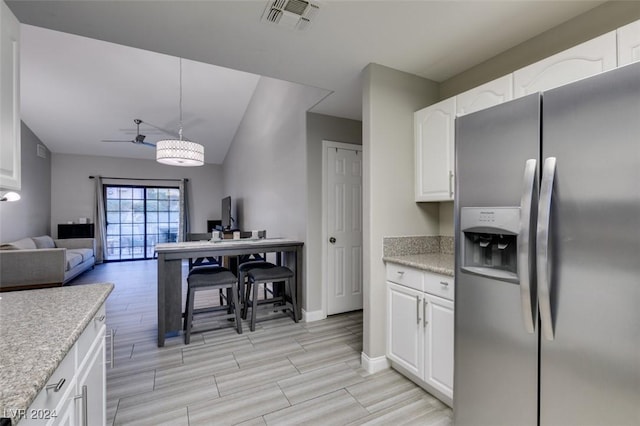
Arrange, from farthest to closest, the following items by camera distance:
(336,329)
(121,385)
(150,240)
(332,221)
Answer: (150,240)
(332,221)
(336,329)
(121,385)

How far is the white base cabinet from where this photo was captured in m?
0.78

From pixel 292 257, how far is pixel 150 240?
255 inches

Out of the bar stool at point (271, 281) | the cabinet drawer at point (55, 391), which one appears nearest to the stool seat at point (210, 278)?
the bar stool at point (271, 281)

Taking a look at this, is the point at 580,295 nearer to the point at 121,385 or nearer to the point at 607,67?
the point at 607,67

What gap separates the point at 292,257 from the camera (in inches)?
143

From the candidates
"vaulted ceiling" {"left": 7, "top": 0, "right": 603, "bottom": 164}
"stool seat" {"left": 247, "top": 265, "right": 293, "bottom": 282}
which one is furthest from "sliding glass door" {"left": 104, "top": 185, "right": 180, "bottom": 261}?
"stool seat" {"left": 247, "top": 265, "right": 293, "bottom": 282}

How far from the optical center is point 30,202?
6016mm

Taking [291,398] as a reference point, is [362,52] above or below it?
above

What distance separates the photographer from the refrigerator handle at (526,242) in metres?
1.17

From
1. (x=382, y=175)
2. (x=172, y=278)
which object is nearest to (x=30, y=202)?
(x=172, y=278)

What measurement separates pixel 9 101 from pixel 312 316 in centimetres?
310

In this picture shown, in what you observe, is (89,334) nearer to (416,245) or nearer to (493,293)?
(493,293)

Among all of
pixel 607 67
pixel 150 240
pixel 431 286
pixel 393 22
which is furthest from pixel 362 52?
pixel 150 240

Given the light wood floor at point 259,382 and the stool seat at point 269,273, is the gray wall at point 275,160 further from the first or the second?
the light wood floor at point 259,382
